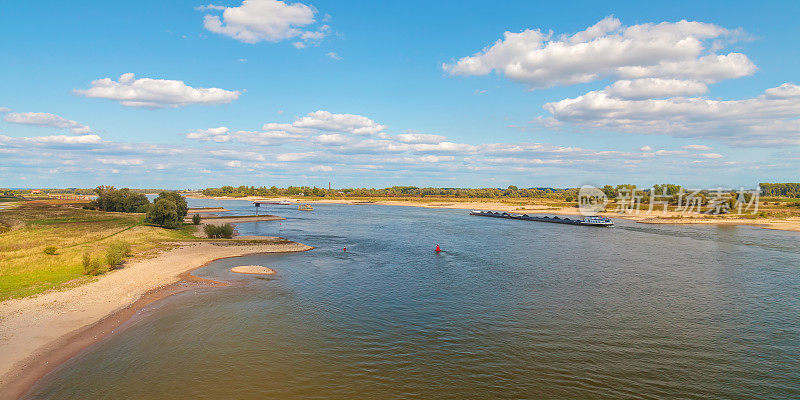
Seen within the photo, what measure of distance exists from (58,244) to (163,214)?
25.0 metres

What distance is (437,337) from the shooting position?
24.3 m

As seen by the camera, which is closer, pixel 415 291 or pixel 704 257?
pixel 415 291

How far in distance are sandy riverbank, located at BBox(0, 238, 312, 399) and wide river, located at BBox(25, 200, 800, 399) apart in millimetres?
1192

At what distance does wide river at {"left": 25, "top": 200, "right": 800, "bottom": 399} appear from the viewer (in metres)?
18.3

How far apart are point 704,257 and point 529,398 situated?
51767 millimetres

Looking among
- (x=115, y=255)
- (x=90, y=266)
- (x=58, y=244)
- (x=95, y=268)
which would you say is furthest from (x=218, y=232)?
(x=90, y=266)

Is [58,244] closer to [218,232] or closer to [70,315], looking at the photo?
[218,232]

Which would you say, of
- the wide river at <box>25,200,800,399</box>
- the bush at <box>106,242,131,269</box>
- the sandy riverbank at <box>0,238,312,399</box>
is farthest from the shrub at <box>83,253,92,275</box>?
the wide river at <box>25,200,800,399</box>

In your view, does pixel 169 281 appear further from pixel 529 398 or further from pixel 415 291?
pixel 529 398

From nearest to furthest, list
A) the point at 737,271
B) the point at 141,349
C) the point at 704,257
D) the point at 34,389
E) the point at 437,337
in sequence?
the point at 34,389 < the point at 141,349 < the point at 437,337 < the point at 737,271 < the point at 704,257

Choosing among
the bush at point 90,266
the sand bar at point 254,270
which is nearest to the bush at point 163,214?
the bush at point 90,266

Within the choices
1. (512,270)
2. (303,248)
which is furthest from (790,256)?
(303,248)

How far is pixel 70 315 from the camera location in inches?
987

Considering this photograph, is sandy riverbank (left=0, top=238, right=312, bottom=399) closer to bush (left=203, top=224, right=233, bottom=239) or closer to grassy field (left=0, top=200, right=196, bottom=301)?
grassy field (left=0, top=200, right=196, bottom=301)
